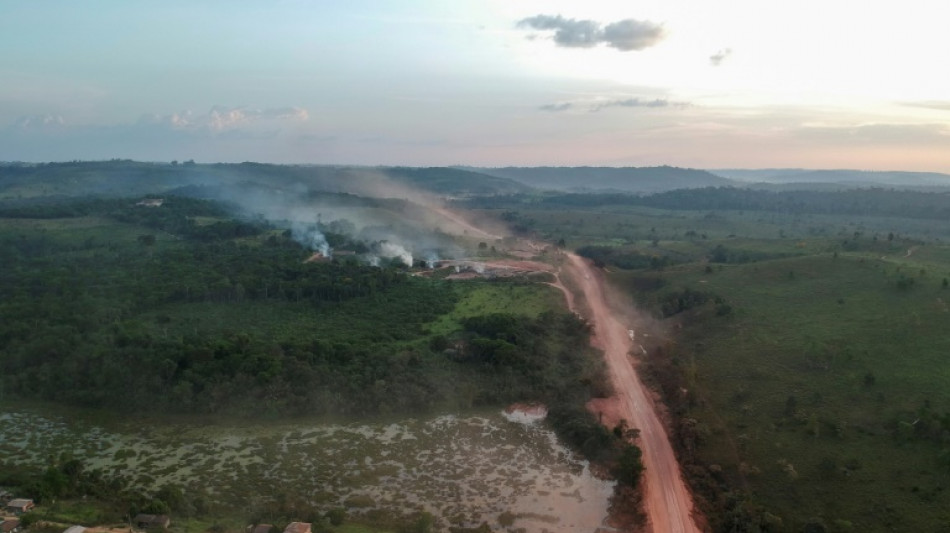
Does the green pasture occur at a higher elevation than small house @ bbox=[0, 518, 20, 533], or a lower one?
higher

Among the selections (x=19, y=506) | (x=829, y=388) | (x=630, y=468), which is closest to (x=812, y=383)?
(x=829, y=388)

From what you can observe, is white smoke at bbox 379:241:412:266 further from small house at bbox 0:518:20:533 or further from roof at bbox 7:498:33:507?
small house at bbox 0:518:20:533

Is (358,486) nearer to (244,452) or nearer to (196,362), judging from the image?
(244,452)

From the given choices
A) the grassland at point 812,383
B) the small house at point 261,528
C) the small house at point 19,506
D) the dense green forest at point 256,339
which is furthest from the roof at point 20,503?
the grassland at point 812,383

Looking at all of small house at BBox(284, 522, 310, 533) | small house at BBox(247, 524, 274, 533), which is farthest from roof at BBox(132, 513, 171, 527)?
small house at BBox(284, 522, 310, 533)

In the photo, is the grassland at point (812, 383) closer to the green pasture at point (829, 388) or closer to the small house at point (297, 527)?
the green pasture at point (829, 388)

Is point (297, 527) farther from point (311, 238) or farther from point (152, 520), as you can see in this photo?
point (311, 238)
